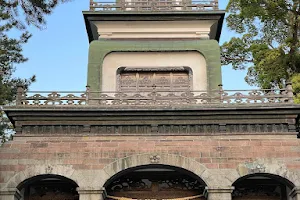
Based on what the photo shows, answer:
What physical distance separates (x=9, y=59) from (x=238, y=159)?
12319 mm

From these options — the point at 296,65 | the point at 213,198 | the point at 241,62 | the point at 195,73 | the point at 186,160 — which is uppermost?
the point at 241,62

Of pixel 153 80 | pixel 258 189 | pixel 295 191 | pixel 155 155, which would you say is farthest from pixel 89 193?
pixel 295 191

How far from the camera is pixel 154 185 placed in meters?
14.1

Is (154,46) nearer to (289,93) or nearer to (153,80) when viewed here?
(153,80)

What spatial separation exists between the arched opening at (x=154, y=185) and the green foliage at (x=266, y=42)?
6132 mm

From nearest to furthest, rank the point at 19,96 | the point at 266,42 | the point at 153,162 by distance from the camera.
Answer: the point at 153,162 < the point at 19,96 < the point at 266,42

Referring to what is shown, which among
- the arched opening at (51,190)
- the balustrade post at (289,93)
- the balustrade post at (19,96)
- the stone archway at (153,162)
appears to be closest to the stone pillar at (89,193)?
the stone archway at (153,162)

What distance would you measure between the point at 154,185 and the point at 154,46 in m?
5.26

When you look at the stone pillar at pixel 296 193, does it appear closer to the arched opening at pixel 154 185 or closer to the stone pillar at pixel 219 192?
the stone pillar at pixel 219 192

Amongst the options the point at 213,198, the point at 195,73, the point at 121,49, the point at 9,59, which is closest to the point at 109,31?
the point at 121,49

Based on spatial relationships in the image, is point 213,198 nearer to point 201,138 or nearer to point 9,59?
point 201,138

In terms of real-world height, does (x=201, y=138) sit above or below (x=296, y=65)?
below

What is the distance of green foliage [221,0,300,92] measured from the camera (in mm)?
18500

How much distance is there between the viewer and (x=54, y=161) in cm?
1280
